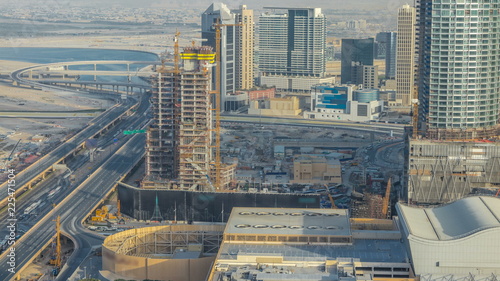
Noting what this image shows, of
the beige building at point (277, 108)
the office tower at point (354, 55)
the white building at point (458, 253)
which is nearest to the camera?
the white building at point (458, 253)

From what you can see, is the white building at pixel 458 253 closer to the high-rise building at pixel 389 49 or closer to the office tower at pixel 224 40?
the office tower at pixel 224 40

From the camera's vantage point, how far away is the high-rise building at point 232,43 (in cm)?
7125

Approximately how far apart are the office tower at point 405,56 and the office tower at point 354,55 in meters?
3.65

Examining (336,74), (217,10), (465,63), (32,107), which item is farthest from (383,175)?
(336,74)

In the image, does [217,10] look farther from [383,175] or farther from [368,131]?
[383,175]

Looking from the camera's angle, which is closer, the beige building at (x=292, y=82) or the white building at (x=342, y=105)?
the white building at (x=342, y=105)

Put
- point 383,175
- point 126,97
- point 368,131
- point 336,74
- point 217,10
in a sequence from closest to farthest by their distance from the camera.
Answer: point 383,175
point 368,131
point 217,10
point 126,97
point 336,74

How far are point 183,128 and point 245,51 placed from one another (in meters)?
37.3

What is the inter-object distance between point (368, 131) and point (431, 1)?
23.2 metres

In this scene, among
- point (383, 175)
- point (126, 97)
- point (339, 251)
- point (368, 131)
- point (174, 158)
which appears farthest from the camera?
point (126, 97)

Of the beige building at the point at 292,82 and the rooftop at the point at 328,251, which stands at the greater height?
the beige building at the point at 292,82

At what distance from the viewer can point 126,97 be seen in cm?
8075

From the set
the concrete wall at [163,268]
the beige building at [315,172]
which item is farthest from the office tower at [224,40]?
the concrete wall at [163,268]

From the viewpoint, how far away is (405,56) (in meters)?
74.8
